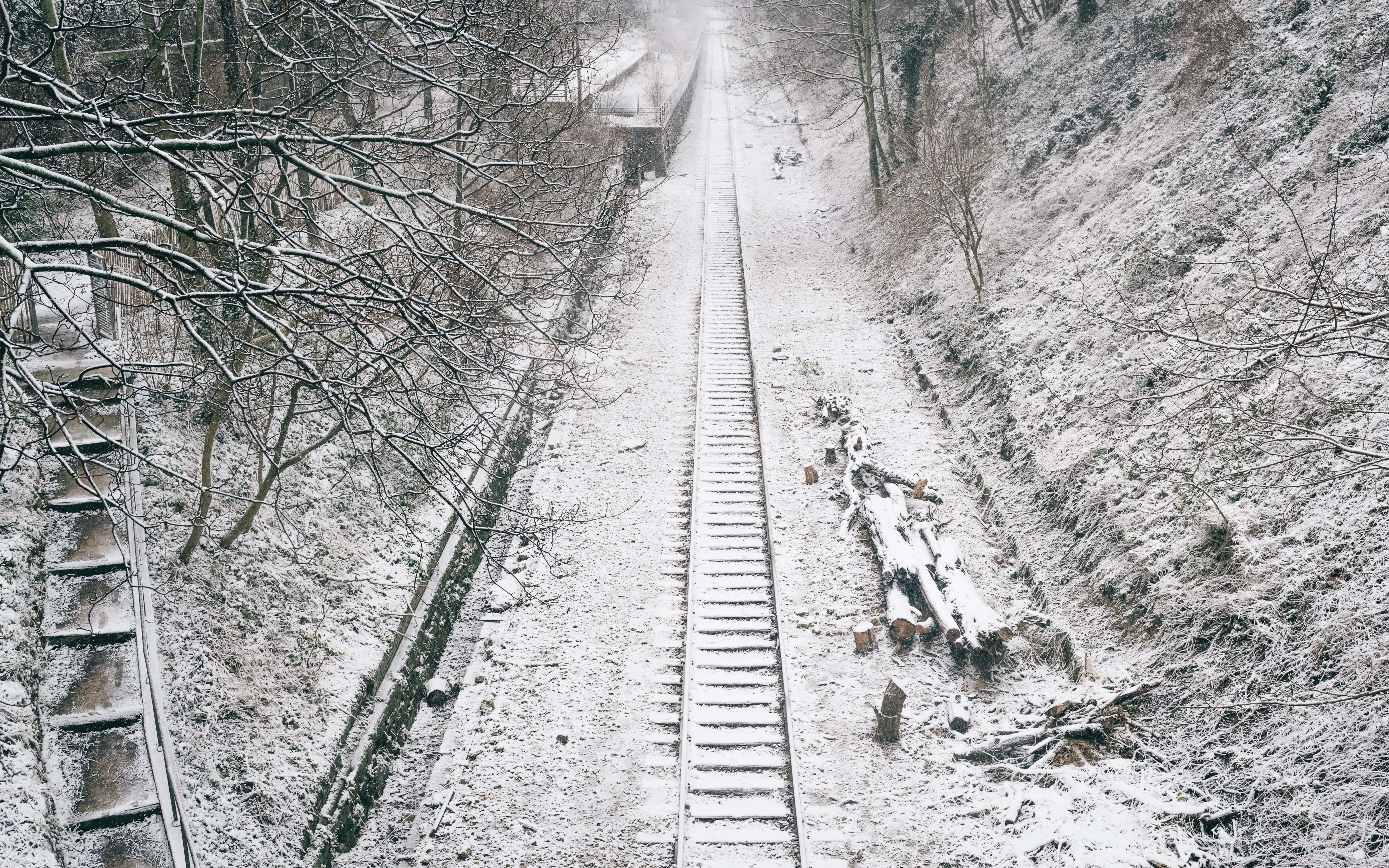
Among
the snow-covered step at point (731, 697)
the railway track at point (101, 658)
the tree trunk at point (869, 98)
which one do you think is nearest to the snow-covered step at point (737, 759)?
the snow-covered step at point (731, 697)

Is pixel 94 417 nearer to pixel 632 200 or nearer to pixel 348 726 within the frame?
pixel 348 726

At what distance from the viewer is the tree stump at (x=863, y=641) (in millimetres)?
9016

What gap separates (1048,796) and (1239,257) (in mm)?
7797

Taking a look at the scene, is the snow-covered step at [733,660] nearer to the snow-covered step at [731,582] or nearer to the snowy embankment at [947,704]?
the snowy embankment at [947,704]

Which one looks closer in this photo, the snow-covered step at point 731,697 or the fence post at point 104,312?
the snow-covered step at point 731,697

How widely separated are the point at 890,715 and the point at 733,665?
5.79ft

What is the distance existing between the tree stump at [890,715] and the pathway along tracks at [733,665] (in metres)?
0.95

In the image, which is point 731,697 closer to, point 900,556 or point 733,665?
point 733,665

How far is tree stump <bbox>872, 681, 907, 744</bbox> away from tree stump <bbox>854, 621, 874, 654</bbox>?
1.06 metres

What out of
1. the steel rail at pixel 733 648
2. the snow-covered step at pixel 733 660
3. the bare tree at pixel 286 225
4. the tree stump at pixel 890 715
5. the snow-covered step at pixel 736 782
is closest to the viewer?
the bare tree at pixel 286 225

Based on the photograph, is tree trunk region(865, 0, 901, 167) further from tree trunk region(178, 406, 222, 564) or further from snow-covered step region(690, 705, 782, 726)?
tree trunk region(178, 406, 222, 564)

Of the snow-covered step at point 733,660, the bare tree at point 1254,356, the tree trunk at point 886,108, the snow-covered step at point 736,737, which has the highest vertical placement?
the tree trunk at point 886,108

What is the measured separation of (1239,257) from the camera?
34.2ft

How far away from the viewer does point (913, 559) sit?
32.2ft
